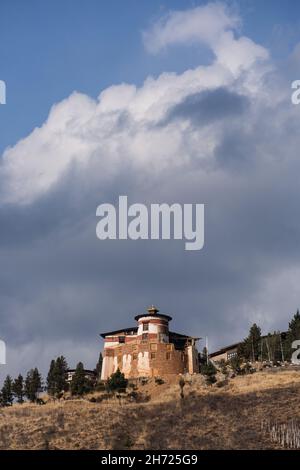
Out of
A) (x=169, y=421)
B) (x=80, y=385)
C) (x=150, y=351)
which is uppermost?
(x=150, y=351)

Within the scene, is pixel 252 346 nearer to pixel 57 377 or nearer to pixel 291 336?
pixel 291 336

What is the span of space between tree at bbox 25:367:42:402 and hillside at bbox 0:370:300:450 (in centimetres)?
2563

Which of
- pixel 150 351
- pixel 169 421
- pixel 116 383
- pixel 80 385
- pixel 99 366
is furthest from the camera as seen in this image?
pixel 99 366

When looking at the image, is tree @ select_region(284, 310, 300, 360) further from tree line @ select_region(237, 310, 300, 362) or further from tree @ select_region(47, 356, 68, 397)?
tree @ select_region(47, 356, 68, 397)

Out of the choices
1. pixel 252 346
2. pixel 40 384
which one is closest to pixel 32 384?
pixel 40 384

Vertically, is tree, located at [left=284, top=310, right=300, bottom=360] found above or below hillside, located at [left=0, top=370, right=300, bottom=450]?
above

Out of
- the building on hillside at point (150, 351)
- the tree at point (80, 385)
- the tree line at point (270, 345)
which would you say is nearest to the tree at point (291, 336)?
the tree line at point (270, 345)

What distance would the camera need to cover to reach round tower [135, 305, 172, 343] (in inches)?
4567

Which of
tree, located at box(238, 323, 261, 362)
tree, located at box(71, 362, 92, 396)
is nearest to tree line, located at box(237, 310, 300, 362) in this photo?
tree, located at box(238, 323, 261, 362)

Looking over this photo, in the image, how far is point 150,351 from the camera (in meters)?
114

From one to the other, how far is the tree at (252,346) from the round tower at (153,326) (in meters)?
14.2

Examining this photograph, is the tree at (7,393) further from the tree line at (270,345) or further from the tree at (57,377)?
the tree line at (270,345)

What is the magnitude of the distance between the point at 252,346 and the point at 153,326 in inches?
710
